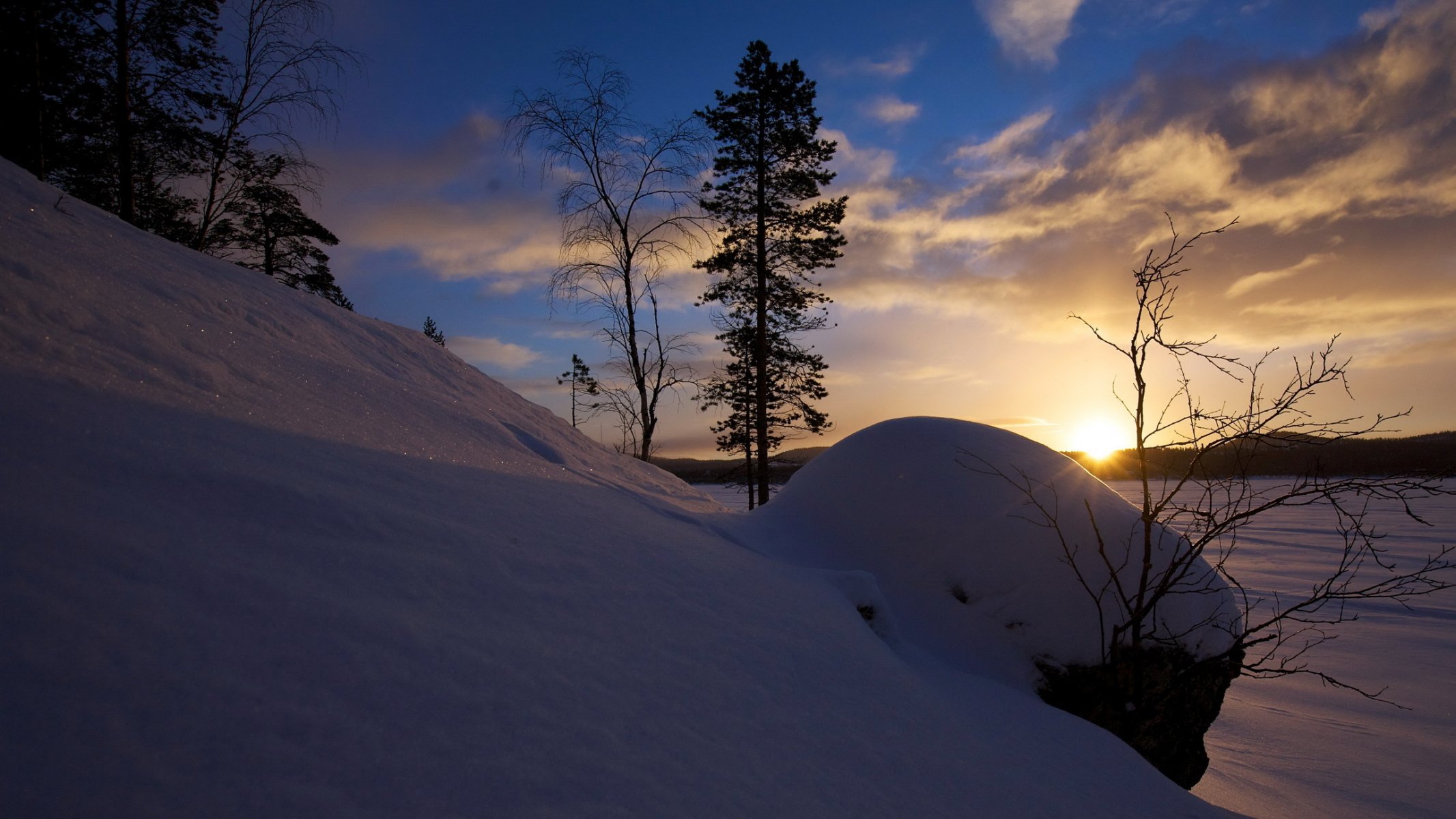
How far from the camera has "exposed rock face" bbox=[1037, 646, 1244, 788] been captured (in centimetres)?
428

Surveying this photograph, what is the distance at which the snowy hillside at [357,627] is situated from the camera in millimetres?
1164

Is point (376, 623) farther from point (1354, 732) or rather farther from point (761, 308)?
point (761, 308)

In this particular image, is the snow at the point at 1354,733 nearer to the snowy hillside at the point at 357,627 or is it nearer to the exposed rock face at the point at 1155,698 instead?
the exposed rock face at the point at 1155,698

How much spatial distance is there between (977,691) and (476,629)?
3183 mm

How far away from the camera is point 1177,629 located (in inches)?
178

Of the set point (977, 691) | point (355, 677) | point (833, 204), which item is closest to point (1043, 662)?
point (977, 691)

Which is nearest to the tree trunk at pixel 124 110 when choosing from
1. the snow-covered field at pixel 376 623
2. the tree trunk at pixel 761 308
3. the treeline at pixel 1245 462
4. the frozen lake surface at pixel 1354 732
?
the snow-covered field at pixel 376 623

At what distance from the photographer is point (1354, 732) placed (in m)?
7.03

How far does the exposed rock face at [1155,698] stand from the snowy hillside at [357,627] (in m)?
0.64

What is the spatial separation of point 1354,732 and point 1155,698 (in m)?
5.07

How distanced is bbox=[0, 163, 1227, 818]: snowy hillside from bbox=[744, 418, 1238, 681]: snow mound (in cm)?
72

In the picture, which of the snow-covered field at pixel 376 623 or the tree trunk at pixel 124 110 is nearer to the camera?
the snow-covered field at pixel 376 623

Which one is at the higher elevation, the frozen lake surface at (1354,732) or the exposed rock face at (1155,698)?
the exposed rock face at (1155,698)

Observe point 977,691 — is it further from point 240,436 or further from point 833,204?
point 833,204
